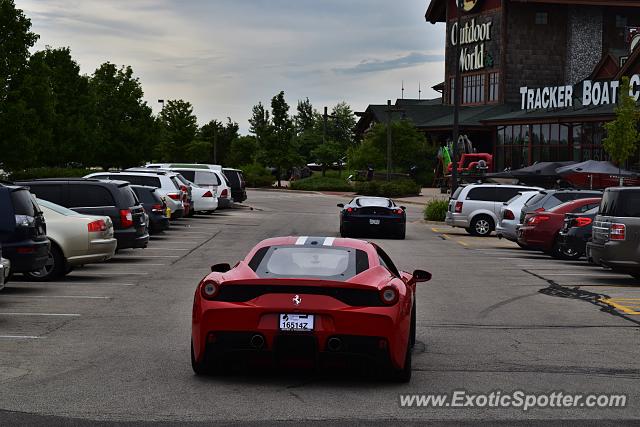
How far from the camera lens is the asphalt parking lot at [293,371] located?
27.2 ft

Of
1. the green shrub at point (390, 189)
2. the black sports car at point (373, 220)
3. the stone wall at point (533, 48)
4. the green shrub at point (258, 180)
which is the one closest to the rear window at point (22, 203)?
the black sports car at point (373, 220)

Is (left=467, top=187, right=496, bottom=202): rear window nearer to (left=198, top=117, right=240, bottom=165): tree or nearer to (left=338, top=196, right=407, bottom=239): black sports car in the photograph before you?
(left=338, top=196, right=407, bottom=239): black sports car

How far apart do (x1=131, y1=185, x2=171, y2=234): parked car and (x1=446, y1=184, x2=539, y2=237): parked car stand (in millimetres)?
10534

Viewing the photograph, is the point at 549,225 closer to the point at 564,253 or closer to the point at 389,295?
the point at 564,253

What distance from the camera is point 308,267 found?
9.90 m

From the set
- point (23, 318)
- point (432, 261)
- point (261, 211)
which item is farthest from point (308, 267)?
point (261, 211)

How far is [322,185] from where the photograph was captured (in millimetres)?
82750

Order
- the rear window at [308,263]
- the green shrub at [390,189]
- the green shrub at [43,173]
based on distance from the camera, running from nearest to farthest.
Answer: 1. the rear window at [308,263]
2. the green shrub at [43,173]
3. the green shrub at [390,189]

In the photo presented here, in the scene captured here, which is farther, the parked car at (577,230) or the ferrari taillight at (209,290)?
the parked car at (577,230)

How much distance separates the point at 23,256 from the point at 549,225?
13.6m

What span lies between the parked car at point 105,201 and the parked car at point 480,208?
1549 cm

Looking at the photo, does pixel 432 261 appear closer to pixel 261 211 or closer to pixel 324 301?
pixel 324 301

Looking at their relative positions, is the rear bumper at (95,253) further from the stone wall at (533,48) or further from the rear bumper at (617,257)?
the stone wall at (533,48)

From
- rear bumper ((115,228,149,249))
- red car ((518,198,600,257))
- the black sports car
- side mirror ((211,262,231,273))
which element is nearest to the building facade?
the black sports car
